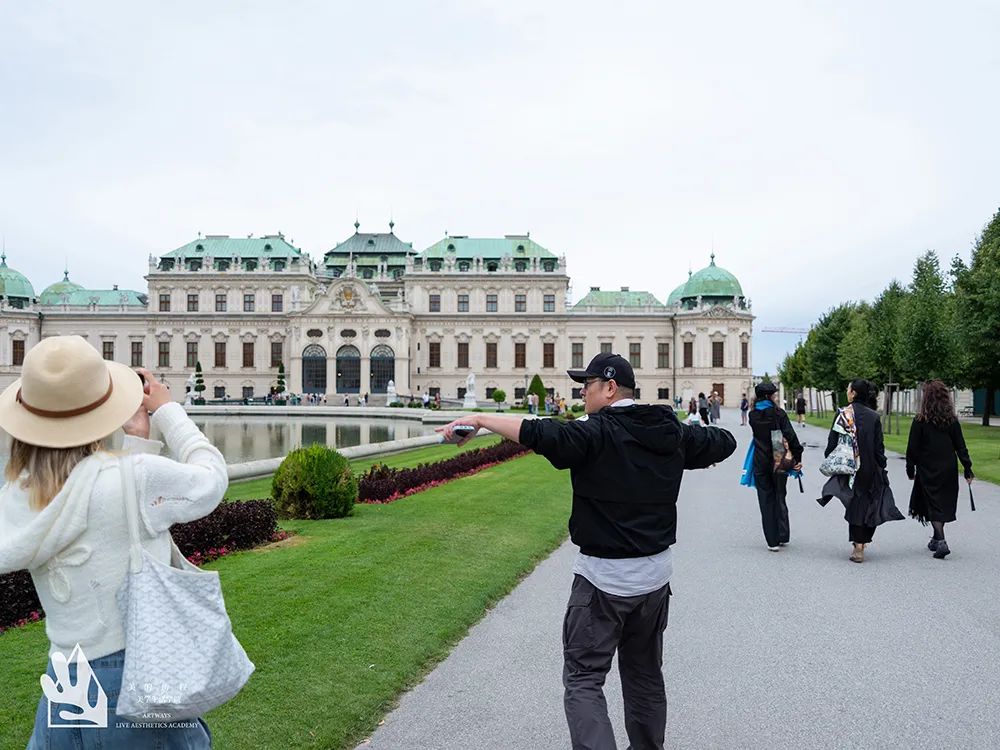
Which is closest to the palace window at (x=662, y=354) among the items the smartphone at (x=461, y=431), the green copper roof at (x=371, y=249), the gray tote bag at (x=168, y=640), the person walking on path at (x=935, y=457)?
the green copper roof at (x=371, y=249)

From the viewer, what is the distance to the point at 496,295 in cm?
7744

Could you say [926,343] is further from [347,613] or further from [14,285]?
[14,285]

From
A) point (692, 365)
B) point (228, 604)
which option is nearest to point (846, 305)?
point (692, 365)

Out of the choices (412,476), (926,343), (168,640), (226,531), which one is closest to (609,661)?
(168,640)

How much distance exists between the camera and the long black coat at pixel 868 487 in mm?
10312

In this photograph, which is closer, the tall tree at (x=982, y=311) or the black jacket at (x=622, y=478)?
the black jacket at (x=622, y=478)

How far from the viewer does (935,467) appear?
35.6 feet

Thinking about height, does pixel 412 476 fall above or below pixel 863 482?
below

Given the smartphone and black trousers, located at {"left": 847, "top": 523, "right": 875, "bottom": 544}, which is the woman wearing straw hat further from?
black trousers, located at {"left": 847, "top": 523, "right": 875, "bottom": 544}

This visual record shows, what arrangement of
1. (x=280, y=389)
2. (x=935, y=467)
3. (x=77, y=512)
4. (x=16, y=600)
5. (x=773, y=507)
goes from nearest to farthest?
(x=77, y=512), (x=16, y=600), (x=935, y=467), (x=773, y=507), (x=280, y=389)

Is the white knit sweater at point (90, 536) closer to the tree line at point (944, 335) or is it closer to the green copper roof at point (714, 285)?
the tree line at point (944, 335)

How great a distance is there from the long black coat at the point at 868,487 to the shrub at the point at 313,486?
6742 mm

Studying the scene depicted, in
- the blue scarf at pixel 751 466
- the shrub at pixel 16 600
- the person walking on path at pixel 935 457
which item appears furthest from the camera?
the blue scarf at pixel 751 466

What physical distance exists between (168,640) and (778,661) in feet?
16.2
